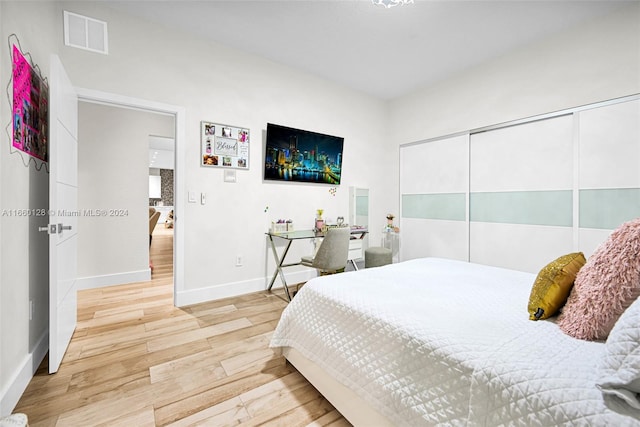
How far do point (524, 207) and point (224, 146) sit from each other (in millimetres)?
3307

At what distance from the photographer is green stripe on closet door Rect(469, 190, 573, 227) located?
279cm

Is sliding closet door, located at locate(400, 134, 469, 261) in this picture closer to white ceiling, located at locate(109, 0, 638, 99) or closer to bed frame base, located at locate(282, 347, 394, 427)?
white ceiling, located at locate(109, 0, 638, 99)

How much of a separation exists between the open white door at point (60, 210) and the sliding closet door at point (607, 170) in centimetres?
415

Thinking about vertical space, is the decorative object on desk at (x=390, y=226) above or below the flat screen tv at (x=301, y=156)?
below

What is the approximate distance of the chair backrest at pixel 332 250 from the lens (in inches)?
111

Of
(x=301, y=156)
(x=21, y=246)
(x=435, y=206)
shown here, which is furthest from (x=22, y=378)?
(x=435, y=206)

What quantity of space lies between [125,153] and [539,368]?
439 cm

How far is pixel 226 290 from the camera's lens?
312cm

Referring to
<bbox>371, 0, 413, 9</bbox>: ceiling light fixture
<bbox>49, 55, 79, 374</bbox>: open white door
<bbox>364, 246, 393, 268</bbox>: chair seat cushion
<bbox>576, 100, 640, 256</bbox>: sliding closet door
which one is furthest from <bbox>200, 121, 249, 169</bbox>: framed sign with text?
<bbox>576, 100, 640, 256</bbox>: sliding closet door

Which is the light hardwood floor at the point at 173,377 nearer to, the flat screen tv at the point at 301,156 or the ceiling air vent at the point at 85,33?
the flat screen tv at the point at 301,156

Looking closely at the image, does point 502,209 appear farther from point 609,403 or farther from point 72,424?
point 72,424

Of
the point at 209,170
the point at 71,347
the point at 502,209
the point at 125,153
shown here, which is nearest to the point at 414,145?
the point at 502,209

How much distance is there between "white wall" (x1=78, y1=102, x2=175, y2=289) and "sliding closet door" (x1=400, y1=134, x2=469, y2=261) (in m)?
3.61

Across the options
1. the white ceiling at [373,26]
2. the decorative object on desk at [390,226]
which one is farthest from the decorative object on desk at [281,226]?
the white ceiling at [373,26]
